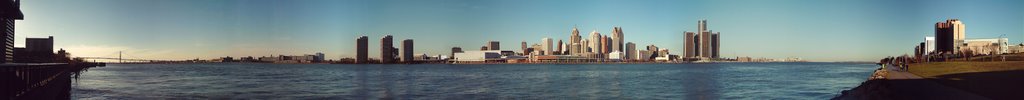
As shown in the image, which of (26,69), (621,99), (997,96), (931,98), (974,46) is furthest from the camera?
(974,46)

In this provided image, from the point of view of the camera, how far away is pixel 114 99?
31750 millimetres

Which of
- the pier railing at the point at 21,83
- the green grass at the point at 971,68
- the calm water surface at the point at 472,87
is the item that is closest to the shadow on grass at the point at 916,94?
the calm water surface at the point at 472,87

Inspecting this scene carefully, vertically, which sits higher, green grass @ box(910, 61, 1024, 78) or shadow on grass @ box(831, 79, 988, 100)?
green grass @ box(910, 61, 1024, 78)

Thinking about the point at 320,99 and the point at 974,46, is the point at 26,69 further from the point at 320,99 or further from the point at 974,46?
the point at 974,46

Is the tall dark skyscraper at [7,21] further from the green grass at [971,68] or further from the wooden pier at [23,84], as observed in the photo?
the green grass at [971,68]

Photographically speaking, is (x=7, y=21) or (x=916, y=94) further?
(x=7, y=21)

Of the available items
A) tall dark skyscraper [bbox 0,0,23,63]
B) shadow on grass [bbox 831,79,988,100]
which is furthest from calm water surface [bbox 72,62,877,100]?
shadow on grass [bbox 831,79,988,100]

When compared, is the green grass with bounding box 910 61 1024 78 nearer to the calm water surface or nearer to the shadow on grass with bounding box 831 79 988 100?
the calm water surface

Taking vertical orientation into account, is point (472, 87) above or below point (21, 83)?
below

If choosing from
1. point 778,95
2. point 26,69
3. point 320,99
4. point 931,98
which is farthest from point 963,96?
point 26,69

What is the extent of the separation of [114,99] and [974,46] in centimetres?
16974

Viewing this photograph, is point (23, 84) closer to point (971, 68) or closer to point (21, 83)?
point (21, 83)

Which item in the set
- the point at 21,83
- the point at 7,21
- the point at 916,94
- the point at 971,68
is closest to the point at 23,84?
the point at 21,83

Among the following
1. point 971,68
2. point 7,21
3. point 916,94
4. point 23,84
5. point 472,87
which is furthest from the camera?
point 472,87
